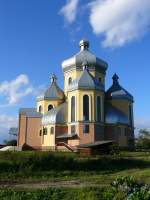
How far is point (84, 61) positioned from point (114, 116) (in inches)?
379

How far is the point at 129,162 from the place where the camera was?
31250mm

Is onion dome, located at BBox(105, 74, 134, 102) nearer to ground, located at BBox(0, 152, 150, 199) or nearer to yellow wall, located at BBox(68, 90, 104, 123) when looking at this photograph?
yellow wall, located at BBox(68, 90, 104, 123)

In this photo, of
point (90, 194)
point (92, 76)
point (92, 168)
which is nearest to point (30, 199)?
point (90, 194)

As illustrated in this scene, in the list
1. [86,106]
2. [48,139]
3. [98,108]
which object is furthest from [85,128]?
[48,139]

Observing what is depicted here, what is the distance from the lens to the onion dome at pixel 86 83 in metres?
52.4

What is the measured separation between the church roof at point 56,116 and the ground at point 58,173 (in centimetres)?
2325

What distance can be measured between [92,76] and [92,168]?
1134 inches

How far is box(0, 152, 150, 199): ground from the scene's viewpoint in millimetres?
17188

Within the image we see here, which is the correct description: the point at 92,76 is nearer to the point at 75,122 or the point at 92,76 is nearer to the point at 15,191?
the point at 75,122

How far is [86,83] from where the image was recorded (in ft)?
173

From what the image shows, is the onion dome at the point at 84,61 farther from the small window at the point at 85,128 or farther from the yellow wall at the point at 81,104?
the small window at the point at 85,128

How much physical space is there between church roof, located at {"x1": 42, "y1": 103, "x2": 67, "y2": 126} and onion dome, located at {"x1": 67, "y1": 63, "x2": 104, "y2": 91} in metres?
2.92

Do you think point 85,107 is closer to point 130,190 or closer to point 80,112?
point 80,112

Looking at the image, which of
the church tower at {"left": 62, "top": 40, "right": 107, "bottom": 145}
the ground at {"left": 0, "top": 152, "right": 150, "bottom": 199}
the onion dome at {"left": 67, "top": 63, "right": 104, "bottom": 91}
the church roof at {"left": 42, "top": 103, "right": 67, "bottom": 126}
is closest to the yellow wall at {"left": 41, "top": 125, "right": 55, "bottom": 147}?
the church roof at {"left": 42, "top": 103, "right": 67, "bottom": 126}
